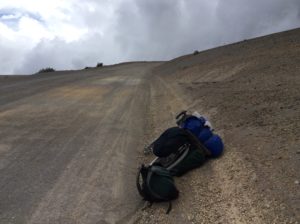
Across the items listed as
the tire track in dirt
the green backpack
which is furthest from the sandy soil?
the green backpack

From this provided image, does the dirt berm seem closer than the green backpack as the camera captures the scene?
Yes

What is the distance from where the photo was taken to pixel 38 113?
41.8 feet

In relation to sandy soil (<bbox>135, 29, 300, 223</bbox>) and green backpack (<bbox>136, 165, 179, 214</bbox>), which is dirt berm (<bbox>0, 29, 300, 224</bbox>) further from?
green backpack (<bbox>136, 165, 179, 214</bbox>)

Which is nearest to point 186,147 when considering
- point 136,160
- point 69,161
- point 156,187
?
point 156,187

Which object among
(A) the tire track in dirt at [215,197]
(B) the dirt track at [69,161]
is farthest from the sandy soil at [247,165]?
(B) the dirt track at [69,161]

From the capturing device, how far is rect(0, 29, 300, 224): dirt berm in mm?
5816

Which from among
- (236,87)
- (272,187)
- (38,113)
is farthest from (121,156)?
(236,87)

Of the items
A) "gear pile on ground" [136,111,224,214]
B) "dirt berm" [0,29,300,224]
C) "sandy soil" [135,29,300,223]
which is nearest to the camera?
"sandy soil" [135,29,300,223]

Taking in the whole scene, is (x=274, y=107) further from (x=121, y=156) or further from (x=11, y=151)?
(x=11, y=151)

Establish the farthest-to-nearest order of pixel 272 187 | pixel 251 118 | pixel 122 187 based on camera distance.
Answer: pixel 251 118, pixel 122 187, pixel 272 187

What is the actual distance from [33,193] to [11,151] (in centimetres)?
229

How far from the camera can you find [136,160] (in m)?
8.34

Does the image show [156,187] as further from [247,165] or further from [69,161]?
[69,161]

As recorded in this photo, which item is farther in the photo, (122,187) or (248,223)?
(122,187)
